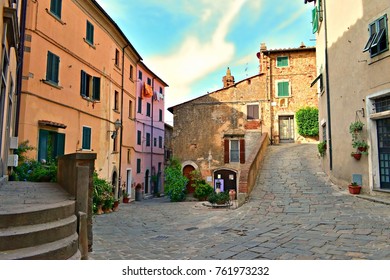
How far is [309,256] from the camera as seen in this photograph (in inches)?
154

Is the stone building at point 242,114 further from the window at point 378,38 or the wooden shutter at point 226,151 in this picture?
the window at point 378,38

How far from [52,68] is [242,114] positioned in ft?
39.3

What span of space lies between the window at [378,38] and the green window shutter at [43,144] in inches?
450

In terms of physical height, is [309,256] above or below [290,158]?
below

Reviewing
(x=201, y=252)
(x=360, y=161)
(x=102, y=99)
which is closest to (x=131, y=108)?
(x=102, y=99)

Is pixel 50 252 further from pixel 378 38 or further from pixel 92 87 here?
pixel 92 87

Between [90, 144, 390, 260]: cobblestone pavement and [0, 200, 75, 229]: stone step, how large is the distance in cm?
110

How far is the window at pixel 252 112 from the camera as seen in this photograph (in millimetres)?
18531

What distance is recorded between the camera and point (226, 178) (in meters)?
17.6

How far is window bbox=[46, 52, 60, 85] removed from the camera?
1055 centimetres

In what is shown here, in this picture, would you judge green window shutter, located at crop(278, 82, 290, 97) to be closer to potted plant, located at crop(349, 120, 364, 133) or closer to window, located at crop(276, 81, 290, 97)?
window, located at crop(276, 81, 290, 97)

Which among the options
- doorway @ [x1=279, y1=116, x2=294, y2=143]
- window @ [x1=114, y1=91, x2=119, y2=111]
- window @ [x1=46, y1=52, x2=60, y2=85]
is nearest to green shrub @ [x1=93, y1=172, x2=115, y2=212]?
window @ [x1=46, y1=52, x2=60, y2=85]

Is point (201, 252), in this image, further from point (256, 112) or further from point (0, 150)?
point (256, 112)
